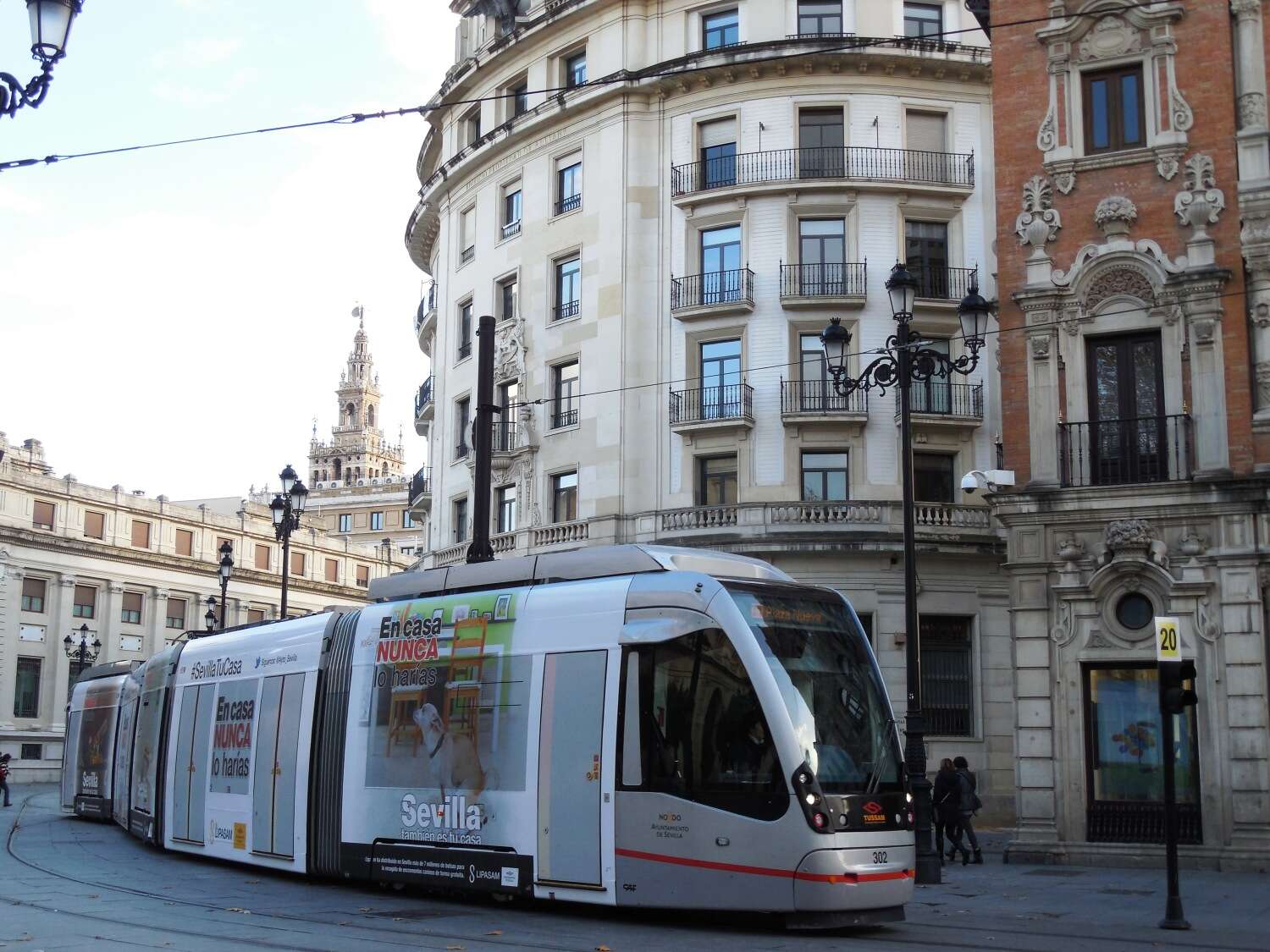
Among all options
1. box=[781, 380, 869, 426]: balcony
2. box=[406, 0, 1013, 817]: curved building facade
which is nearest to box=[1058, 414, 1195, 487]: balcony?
box=[406, 0, 1013, 817]: curved building facade

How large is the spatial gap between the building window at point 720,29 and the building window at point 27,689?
49228 millimetres

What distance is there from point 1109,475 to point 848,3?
18.6m

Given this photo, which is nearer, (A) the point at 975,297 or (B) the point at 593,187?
(A) the point at 975,297

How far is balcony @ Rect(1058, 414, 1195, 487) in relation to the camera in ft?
68.2

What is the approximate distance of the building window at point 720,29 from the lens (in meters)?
36.5

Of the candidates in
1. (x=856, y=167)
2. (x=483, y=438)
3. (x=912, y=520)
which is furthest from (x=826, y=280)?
(x=912, y=520)

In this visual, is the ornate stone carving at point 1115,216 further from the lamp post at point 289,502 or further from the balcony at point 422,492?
the balcony at point 422,492

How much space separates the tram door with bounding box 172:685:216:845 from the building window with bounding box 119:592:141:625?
183 ft

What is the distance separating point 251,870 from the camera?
20.0 metres

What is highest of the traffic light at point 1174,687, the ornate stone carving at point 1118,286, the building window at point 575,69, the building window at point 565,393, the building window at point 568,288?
the building window at point 575,69

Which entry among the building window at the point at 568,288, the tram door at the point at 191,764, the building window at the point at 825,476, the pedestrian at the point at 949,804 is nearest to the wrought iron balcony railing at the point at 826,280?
the building window at the point at 825,476

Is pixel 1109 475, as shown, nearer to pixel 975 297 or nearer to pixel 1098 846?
pixel 975 297

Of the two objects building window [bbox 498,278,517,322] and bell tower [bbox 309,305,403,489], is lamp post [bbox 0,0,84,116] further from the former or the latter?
bell tower [bbox 309,305,403,489]

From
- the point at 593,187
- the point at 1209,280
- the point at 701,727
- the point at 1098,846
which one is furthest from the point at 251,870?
the point at 593,187
